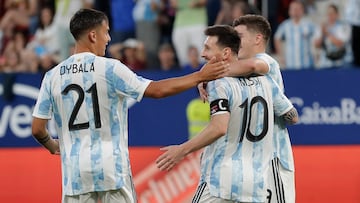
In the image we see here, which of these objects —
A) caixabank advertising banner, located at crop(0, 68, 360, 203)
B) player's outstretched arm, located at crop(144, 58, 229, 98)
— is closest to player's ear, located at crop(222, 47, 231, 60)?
player's outstretched arm, located at crop(144, 58, 229, 98)

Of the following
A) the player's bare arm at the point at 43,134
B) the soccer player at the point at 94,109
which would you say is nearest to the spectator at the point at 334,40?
the player's bare arm at the point at 43,134

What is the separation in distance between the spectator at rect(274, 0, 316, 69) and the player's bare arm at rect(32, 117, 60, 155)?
24.5 feet

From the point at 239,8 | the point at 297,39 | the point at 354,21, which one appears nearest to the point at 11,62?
the point at 239,8

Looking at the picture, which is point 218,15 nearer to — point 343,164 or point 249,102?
point 343,164

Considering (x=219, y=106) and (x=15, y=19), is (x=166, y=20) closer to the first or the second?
(x=15, y=19)

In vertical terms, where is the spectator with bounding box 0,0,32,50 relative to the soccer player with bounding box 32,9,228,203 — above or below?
above

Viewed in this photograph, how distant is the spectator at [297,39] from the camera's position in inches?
577

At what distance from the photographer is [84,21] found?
7.30 m

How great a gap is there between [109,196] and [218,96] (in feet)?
3.52

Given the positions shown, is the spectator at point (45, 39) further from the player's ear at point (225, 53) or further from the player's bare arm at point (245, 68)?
the player's ear at point (225, 53)

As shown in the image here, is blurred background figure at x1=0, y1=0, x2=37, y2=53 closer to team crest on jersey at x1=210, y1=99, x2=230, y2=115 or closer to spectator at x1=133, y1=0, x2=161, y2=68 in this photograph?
spectator at x1=133, y1=0, x2=161, y2=68

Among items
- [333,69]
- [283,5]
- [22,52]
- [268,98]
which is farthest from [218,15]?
[268,98]

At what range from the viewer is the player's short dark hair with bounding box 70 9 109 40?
23.9 feet

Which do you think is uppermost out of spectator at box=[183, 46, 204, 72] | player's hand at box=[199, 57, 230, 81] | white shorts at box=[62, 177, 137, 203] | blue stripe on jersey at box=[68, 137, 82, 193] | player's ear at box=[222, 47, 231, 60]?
spectator at box=[183, 46, 204, 72]
